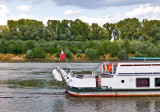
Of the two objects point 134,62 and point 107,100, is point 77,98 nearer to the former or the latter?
point 107,100

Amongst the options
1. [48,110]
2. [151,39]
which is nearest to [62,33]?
[151,39]

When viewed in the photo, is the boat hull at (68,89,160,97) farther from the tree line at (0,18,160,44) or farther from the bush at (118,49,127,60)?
the tree line at (0,18,160,44)

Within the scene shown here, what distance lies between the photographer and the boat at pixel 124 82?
117ft

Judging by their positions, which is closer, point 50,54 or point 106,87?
point 106,87

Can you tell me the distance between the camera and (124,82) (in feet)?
119

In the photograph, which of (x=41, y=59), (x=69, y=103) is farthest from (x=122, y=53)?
(x=69, y=103)

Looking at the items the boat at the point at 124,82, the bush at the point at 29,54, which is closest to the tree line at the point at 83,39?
the bush at the point at 29,54

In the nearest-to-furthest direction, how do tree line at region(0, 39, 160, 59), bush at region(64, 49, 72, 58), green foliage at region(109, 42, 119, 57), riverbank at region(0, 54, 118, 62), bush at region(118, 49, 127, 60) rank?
bush at region(118, 49, 127, 60)
tree line at region(0, 39, 160, 59)
bush at region(64, 49, 72, 58)
green foliage at region(109, 42, 119, 57)
riverbank at region(0, 54, 118, 62)

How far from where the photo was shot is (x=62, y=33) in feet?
549

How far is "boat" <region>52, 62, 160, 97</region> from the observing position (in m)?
35.8

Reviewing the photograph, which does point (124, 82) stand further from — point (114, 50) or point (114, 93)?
point (114, 50)

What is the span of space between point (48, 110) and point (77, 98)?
16.9 feet

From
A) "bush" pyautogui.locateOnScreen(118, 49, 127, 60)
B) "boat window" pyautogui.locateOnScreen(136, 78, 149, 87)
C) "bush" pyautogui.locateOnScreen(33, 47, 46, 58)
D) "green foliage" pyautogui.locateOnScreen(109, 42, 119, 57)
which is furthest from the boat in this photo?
"bush" pyautogui.locateOnScreen(33, 47, 46, 58)

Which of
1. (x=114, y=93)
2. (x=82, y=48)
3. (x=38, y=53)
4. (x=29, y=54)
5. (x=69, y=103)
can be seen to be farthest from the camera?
(x=82, y=48)
